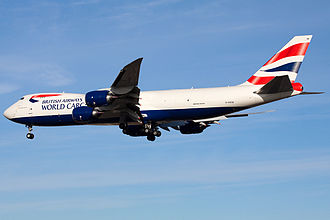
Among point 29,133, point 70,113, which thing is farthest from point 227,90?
point 29,133

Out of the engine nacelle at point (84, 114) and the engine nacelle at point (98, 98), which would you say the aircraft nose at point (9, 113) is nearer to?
the engine nacelle at point (84, 114)

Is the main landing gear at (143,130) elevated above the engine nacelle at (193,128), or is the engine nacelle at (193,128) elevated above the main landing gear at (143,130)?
the engine nacelle at (193,128)

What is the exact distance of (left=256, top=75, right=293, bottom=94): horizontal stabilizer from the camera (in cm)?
3750

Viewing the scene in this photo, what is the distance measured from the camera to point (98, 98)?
126 ft

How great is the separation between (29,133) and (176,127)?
12871 millimetres

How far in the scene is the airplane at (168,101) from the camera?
3875 cm

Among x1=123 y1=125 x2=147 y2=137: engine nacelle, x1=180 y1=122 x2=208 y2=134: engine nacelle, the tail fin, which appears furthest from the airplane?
x1=180 y1=122 x2=208 y2=134: engine nacelle

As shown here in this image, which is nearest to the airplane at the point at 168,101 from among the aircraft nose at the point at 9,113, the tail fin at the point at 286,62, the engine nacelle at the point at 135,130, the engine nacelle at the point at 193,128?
the tail fin at the point at 286,62

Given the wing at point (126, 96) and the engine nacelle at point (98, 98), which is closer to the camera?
the wing at point (126, 96)

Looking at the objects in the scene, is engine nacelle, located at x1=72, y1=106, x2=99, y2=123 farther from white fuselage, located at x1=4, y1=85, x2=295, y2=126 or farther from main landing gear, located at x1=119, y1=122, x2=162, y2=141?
main landing gear, located at x1=119, y1=122, x2=162, y2=141

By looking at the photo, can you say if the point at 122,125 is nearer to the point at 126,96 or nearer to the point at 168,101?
the point at 126,96

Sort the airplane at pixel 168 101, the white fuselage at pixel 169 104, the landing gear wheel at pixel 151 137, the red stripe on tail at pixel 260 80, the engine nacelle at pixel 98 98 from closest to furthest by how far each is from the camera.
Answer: the engine nacelle at pixel 98 98 < the airplane at pixel 168 101 < the white fuselage at pixel 169 104 < the red stripe on tail at pixel 260 80 < the landing gear wheel at pixel 151 137

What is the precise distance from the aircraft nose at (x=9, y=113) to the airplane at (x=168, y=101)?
239 centimetres

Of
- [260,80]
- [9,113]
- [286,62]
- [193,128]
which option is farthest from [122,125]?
[286,62]
